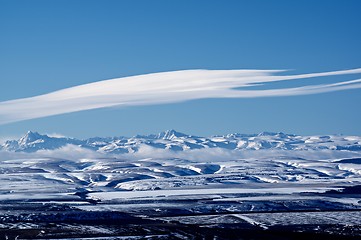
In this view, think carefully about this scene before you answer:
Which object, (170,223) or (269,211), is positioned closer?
(170,223)

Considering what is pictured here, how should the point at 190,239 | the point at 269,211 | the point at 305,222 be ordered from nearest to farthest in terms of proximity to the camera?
the point at 190,239 < the point at 305,222 < the point at 269,211

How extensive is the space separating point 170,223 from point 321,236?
64.3 feet

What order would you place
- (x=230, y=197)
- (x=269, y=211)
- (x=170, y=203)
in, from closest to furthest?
(x=269, y=211), (x=170, y=203), (x=230, y=197)

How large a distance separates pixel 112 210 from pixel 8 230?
2709cm

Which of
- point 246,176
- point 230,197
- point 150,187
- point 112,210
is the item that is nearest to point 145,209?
point 112,210

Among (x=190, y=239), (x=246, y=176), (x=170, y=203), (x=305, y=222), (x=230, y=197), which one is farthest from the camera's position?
(x=246, y=176)

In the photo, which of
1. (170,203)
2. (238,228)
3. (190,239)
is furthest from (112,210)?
(190,239)

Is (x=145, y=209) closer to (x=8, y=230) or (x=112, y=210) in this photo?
(x=112, y=210)

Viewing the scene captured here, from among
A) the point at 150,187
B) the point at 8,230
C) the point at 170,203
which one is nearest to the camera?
the point at 8,230

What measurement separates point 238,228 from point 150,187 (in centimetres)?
8710

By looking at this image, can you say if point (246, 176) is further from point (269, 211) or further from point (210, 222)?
point (210, 222)

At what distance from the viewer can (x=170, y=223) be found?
8131cm

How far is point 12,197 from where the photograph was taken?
428 feet

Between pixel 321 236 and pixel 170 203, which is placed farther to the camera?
pixel 170 203
